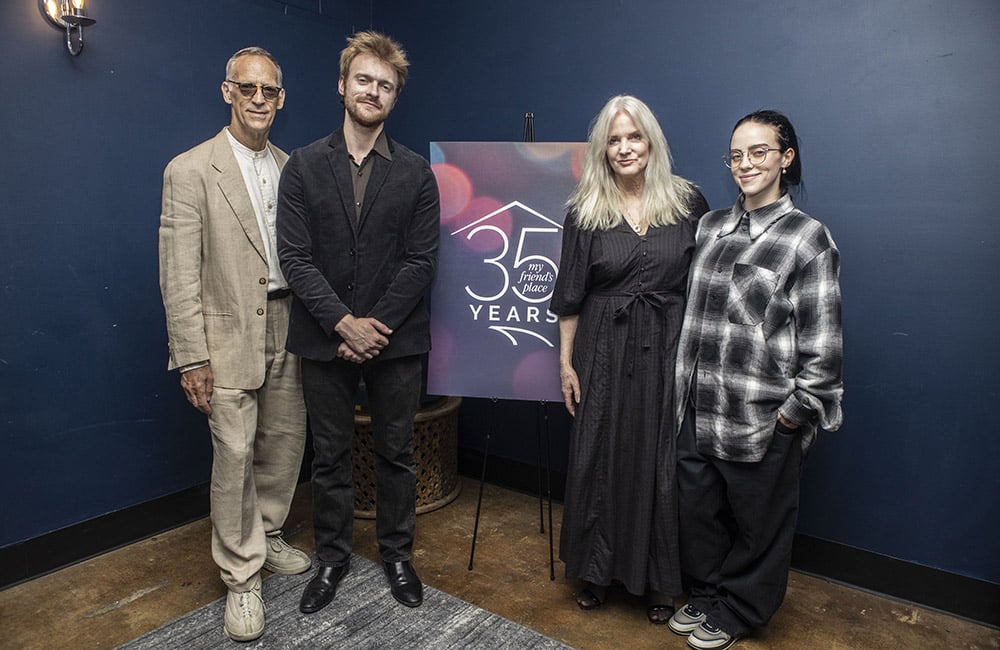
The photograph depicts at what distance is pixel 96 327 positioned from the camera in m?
2.78

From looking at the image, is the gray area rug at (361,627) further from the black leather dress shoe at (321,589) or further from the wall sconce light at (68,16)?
the wall sconce light at (68,16)

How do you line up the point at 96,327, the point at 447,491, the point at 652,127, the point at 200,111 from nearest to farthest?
1. the point at 652,127
2. the point at 96,327
3. the point at 200,111
4. the point at 447,491

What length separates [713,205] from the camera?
2.89 m

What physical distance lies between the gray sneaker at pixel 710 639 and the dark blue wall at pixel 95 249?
6.92 feet

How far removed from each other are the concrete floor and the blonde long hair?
1311 millimetres

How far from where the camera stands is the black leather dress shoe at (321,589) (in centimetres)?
245

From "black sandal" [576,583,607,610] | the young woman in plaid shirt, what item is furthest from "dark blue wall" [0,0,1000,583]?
"black sandal" [576,583,607,610]

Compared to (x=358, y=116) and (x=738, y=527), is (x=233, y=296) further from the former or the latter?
(x=738, y=527)

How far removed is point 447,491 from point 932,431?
1.98m

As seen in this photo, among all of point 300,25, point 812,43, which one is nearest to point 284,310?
point 300,25

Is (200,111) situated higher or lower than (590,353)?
higher

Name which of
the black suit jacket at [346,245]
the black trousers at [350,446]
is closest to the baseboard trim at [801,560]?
the black trousers at [350,446]

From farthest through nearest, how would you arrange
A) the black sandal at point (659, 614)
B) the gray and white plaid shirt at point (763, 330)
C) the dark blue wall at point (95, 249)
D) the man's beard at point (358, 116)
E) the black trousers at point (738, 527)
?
the dark blue wall at point (95, 249) < the black sandal at point (659, 614) < the man's beard at point (358, 116) < the black trousers at point (738, 527) < the gray and white plaid shirt at point (763, 330)

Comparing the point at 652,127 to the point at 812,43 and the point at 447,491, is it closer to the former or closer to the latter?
the point at 812,43
